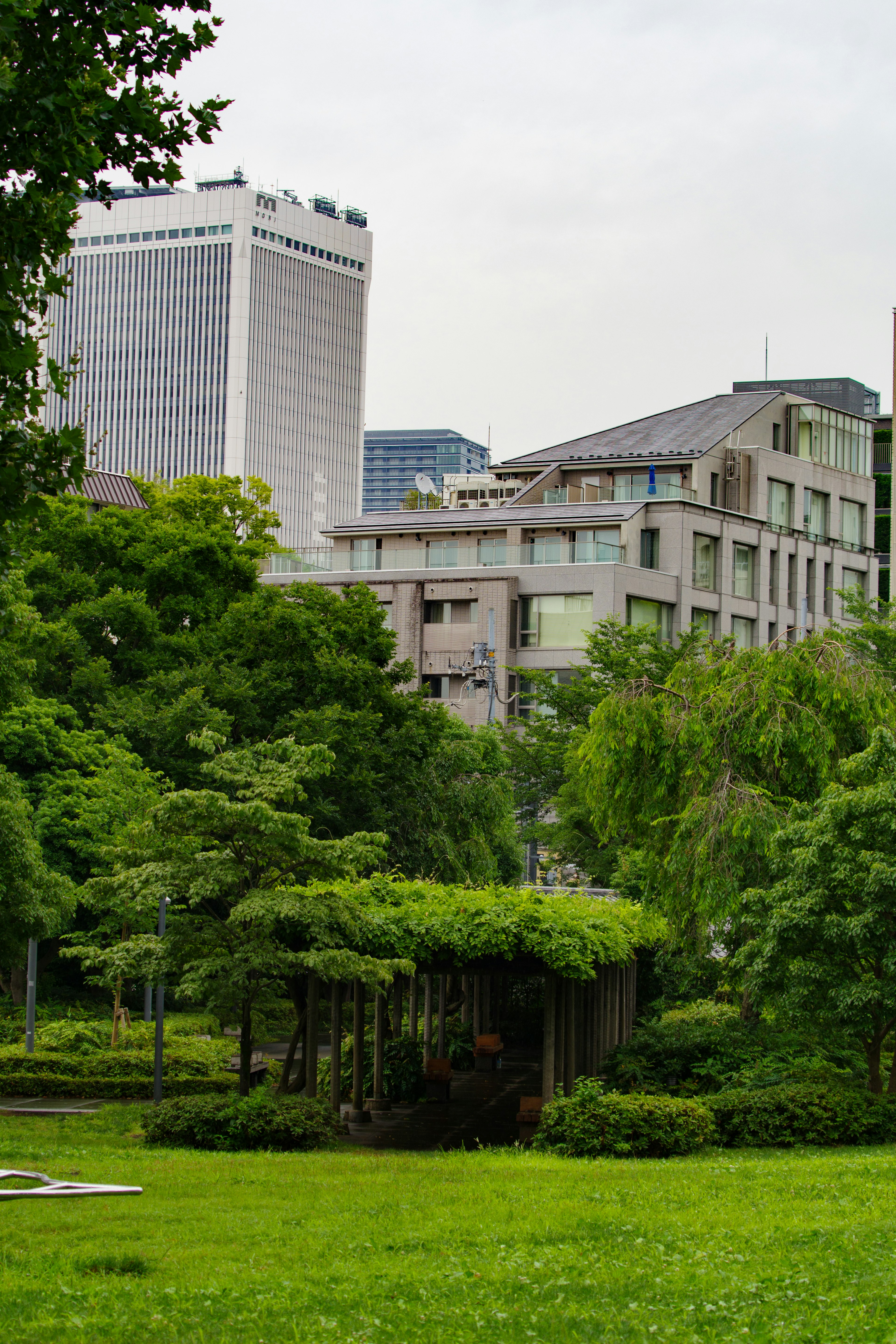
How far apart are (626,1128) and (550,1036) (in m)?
3.19

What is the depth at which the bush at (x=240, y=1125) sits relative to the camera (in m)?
19.5

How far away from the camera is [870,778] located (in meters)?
23.0

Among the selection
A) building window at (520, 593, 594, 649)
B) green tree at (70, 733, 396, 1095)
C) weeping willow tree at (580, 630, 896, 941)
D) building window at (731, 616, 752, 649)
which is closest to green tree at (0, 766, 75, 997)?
green tree at (70, 733, 396, 1095)

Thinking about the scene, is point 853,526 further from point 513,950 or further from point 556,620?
point 513,950

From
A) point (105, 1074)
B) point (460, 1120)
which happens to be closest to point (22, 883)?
point (105, 1074)

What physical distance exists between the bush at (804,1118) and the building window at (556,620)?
48.2m

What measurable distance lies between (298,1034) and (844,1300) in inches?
601

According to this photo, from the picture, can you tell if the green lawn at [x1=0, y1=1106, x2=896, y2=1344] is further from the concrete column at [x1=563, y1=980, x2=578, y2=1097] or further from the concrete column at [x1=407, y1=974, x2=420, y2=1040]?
the concrete column at [x1=407, y1=974, x2=420, y2=1040]

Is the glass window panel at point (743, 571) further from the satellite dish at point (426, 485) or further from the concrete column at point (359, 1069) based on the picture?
the concrete column at point (359, 1069)

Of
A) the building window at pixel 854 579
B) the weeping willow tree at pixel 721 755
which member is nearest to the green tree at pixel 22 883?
the weeping willow tree at pixel 721 755

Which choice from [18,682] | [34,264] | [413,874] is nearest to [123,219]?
[413,874]

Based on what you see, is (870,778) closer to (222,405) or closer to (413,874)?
(413,874)

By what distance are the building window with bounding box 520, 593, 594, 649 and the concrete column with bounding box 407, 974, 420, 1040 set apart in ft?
114

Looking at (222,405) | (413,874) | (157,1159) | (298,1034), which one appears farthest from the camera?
(222,405)
